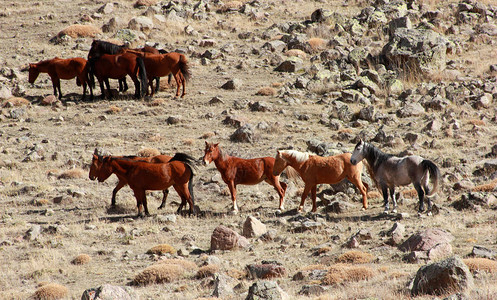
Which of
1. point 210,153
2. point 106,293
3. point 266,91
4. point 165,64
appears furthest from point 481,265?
point 165,64

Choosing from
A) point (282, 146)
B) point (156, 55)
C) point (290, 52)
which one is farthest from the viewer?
point (290, 52)

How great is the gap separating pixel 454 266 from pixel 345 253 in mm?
3185

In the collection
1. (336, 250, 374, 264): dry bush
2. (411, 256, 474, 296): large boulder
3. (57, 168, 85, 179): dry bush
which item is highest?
(411, 256, 474, 296): large boulder

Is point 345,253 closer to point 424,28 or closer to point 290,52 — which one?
point 290,52

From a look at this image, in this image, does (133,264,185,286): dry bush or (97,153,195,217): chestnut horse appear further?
(97,153,195,217): chestnut horse

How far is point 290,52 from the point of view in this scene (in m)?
29.8

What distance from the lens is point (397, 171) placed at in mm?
14008

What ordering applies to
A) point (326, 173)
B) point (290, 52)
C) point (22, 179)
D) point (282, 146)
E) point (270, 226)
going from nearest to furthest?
point (270, 226) → point (326, 173) → point (22, 179) → point (282, 146) → point (290, 52)

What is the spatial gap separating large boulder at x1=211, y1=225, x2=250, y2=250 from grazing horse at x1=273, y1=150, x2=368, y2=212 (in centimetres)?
268

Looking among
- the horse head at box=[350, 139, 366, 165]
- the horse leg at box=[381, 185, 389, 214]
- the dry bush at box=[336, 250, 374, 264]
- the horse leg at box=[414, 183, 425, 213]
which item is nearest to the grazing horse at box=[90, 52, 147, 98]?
the horse head at box=[350, 139, 366, 165]

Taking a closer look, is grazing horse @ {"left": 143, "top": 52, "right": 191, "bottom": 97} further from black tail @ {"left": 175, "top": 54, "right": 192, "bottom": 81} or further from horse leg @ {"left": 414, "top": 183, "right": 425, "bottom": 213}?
horse leg @ {"left": 414, "top": 183, "right": 425, "bottom": 213}

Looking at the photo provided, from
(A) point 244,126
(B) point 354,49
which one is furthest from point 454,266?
(B) point 354,49

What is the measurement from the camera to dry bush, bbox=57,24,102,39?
32.5 m

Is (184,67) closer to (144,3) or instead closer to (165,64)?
(165,64)
